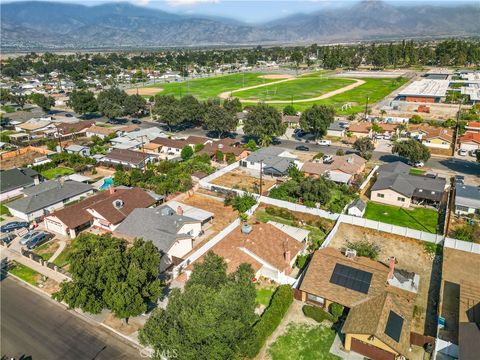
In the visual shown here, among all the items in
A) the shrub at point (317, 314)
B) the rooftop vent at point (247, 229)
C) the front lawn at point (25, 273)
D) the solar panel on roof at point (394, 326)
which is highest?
the solar panel on roof at point (394, 326)

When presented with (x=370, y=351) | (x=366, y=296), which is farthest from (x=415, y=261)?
(x=370, y=351)

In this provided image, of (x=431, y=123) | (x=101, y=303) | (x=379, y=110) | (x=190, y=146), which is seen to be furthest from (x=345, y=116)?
(x=101, y=303)

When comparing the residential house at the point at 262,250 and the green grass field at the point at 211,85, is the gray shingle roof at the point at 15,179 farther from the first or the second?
the green grass field at the point at 211,85

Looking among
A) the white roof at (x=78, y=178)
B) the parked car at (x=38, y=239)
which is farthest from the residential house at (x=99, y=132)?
the parked car at (x=38, y=239)

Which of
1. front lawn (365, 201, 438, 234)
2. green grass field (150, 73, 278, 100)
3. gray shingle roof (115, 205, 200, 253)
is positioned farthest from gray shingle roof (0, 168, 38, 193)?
green grass field (150, 73, 278, 100)

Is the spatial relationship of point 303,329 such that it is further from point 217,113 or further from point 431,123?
point 431,123

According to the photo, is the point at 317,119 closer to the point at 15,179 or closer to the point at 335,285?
the point at 335,285

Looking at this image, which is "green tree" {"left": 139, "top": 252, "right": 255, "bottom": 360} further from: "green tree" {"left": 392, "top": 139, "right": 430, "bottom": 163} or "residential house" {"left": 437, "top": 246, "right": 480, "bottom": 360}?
"green tree" {"left": 392, "top": 139, "right": 430, "bottom": 163}
